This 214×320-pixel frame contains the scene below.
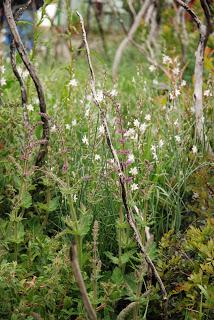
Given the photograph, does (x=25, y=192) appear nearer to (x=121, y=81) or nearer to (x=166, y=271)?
(x=166, y=271)

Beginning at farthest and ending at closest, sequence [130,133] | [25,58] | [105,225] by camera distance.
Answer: [130,133], [25,58], [105,225]

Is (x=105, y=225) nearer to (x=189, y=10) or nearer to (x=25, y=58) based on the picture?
(x=25, y=58)

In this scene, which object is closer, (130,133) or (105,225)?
(105,225)


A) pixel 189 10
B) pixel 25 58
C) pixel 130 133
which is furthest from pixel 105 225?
pixel 189 10

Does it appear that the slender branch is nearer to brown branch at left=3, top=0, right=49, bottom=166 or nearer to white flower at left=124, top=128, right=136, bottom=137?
white flower at left=124, top=128, right=136, bottom=137

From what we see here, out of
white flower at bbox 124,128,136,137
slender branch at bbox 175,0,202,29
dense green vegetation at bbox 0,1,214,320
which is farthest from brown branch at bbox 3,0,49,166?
slender branch at bbox 175,0,202,29

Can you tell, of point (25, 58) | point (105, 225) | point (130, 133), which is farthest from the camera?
point (130, 133)

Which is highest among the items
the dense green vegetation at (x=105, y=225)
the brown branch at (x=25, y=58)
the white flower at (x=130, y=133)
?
the brown branch at (x=25, y=58)

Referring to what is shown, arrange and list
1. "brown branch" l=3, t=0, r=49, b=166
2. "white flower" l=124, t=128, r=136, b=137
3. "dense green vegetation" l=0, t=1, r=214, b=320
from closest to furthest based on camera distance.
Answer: "dense green vegetation" l=0, t=1, r=214, b=320 < "brown branch" l=3, t=0, r=49, b=166 < "white flower" l=124, t=128, r=136, b=137

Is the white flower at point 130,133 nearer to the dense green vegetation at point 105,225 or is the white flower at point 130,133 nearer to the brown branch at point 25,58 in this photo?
the dense green vegetation at point 105,225

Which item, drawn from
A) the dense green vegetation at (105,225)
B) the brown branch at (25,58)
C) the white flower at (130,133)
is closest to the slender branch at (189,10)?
the dense green vegetation at (105,225)

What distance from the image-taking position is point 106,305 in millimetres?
2064

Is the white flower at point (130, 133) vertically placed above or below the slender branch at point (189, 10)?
below

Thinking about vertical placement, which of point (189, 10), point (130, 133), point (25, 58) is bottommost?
point (130, 133)
